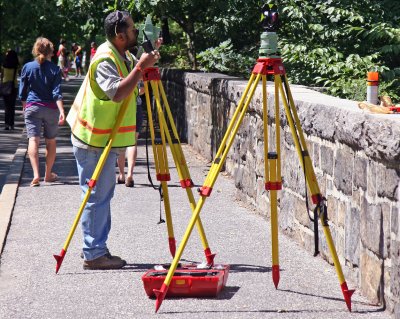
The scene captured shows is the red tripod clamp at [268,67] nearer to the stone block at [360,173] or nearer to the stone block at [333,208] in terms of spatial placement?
the stone block at [360,173]

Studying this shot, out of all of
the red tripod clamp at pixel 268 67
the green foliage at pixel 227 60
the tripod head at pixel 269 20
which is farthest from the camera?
the green foliage at pixel 227 60

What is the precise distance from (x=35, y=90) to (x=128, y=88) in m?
5.14

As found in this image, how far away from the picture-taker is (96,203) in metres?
7.15

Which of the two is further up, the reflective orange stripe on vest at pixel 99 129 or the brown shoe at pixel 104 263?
the reflective orange stripe on vest at pixel 99 129

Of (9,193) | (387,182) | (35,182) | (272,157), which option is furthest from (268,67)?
(35,182)

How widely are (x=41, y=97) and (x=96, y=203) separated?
4713 millimetres

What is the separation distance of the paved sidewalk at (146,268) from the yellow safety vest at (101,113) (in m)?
0.88

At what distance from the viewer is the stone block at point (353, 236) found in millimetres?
A: 6578

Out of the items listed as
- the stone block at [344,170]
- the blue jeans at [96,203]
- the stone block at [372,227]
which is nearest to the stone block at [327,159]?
the stone block at [344,170]

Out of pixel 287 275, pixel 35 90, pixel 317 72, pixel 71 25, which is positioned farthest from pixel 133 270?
pixel 71 25

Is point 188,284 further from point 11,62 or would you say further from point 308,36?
point 11,62

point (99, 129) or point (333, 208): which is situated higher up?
point (99, 129)

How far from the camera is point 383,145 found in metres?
5.86

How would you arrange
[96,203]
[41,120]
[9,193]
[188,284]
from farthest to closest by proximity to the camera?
[41,120] < [9,193] < [96,203] < [188,284]
